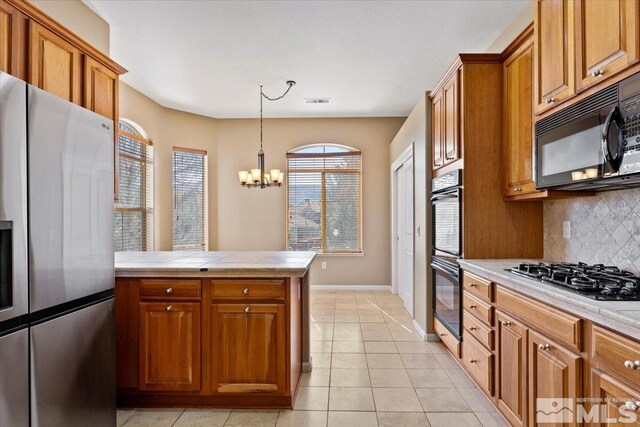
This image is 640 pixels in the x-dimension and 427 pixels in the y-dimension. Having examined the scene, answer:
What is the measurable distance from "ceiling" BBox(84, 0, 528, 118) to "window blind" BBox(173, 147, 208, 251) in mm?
1069

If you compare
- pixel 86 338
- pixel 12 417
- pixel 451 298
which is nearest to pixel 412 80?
pixel 451 298

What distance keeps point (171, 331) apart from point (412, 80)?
3992 millimetres

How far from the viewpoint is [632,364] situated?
1.15 meters

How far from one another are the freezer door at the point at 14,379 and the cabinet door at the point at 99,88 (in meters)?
1.64

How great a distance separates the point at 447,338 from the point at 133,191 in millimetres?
4376

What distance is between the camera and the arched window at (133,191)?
457 cm

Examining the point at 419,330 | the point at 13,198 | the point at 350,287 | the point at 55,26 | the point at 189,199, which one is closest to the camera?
the point at 13,198

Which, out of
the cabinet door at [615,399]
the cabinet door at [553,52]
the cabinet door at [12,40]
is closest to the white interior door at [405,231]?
the cabinet door at [553,52]

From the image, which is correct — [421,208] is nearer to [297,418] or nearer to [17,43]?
[297,418]

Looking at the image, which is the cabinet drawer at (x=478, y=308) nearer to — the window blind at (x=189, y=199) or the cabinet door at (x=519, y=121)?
the cabinet door at (x=519, y=121)

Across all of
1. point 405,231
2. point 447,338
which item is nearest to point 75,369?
point 447,338

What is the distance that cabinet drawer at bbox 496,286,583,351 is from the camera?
4.76ft

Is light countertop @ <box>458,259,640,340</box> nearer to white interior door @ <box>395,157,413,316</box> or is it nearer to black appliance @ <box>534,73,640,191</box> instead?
black appliance @ <box>534,73,640,191</box>

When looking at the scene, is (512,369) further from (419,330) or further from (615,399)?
(419,330)
